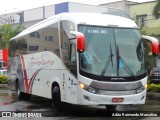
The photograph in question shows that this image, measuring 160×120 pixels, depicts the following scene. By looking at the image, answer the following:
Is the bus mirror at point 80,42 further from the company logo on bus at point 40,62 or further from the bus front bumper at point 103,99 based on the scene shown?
the company logo on bus at point 40,62

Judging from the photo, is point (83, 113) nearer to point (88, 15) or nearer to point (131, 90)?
point (131, 90)

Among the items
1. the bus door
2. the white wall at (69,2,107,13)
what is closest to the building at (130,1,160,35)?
the white wall at (69,2,107,13)

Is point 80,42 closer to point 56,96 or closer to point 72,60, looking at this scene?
point 72,60

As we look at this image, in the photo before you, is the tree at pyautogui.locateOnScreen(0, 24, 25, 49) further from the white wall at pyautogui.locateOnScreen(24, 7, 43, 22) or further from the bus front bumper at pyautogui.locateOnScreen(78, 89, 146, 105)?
the bus front bumper at pyautogui.locateOnScreen(78, 89, 146, 105)

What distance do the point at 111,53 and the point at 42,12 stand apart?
38.1 m

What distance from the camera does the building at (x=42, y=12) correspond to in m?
45.8

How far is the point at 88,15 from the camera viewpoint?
40.3 ft

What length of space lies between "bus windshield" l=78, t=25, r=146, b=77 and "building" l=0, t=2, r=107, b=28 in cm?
3332

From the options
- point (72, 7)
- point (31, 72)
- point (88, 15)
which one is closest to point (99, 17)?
point (88, 15)

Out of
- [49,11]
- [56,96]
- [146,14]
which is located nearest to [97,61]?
[56,96]

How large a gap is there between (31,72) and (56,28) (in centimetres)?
345

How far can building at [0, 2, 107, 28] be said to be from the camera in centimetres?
4581

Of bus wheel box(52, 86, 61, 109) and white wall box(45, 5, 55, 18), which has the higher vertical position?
white wall box(45, 5, 55, 18)

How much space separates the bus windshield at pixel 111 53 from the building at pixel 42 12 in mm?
33315
